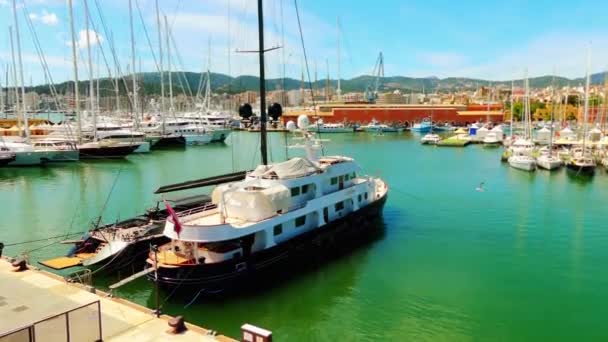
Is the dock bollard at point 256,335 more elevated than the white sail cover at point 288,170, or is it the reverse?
the white sail cover at point 288,170

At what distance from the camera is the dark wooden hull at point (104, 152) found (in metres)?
58.9

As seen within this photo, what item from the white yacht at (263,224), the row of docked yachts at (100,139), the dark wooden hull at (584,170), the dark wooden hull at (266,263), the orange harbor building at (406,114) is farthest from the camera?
the orange harbor building at (406,114)

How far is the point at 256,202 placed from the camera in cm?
A: 1919

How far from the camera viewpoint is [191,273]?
16.9 m

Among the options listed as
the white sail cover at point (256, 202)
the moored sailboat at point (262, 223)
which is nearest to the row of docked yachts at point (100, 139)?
the moored sailboat at point (262, 223)

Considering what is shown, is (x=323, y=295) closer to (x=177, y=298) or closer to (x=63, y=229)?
(x=177, y=298)

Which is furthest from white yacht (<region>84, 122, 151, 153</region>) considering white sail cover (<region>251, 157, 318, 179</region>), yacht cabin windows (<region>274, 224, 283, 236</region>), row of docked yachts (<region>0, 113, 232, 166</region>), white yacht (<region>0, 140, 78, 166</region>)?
yacht cabin windows (<region>274, 224, 283, 236</region>)

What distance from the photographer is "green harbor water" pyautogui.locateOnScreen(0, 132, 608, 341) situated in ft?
53.1

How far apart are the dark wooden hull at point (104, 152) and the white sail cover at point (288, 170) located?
43.6 meters

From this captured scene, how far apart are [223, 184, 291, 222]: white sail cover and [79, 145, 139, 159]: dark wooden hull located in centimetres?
4496

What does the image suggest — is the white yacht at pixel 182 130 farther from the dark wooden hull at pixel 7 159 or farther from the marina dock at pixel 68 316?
the marina dock at pixel 68 316

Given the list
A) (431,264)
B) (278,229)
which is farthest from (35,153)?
(431,264)

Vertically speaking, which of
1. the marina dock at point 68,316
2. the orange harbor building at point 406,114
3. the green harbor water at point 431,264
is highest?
the orange harbor building at point 406,114

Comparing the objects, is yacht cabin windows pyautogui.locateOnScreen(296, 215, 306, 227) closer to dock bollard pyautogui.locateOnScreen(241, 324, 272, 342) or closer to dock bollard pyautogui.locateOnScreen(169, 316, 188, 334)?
dock bollard pyautogui.locateOnScreen(169, 316, 188, 334)
